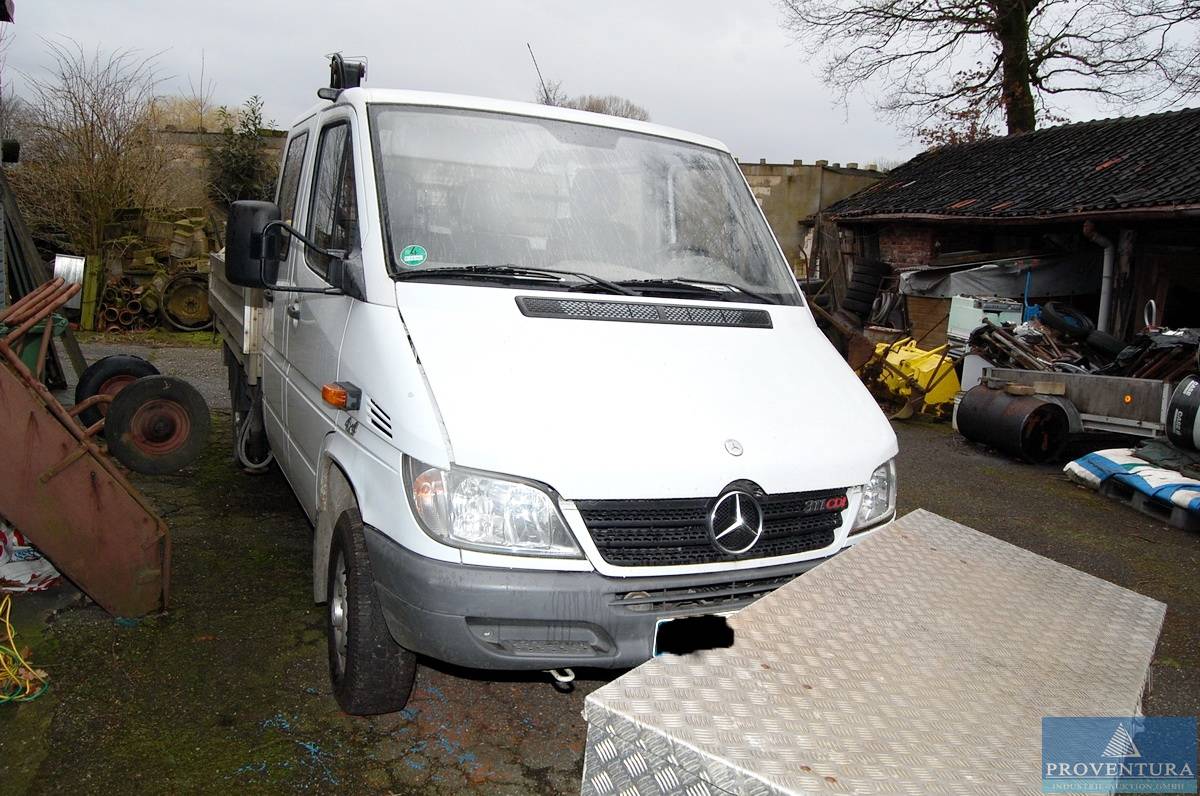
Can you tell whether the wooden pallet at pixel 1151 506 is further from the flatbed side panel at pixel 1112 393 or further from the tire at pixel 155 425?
the tire at pixel 155 425

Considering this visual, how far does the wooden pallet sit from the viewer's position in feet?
23.3

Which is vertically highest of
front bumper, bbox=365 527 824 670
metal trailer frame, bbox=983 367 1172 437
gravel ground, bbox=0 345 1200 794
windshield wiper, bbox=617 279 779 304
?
windshield wiper, bbox=617 279 779 304

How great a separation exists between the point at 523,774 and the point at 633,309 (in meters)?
1.71

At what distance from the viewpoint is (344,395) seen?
327 centimetres

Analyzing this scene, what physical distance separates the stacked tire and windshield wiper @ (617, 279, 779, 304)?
50.9 ft

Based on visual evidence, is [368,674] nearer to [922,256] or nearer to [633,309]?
[633,309]

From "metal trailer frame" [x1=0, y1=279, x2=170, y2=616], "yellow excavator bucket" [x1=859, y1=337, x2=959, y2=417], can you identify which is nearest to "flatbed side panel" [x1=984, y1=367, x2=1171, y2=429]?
"yellow excavator bucket" [x1=859, y1=337, x2=959, y2=417]

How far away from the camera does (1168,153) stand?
51.1 ft

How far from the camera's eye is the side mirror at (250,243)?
367cm

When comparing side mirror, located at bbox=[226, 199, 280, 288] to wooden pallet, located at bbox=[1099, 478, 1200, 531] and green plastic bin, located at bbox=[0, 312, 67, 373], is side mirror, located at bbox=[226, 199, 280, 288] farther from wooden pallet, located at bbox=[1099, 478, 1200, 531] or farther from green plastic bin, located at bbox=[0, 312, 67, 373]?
wooden pallet, located at bbox=[1099, 478, 1200, 531]

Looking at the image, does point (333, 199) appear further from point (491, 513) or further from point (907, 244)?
point (907, 244)

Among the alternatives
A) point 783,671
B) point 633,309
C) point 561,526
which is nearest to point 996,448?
point 633,309

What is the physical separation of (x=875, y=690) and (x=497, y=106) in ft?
10.4

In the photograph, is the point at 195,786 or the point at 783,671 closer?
the point at 783,671
